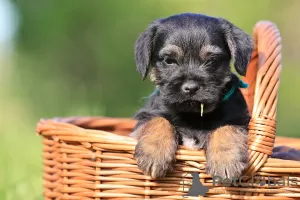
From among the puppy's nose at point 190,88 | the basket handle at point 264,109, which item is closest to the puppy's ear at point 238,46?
the basket handle at point 264,109

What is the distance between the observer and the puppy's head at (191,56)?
9.85 feet

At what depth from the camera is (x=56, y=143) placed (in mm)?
3129

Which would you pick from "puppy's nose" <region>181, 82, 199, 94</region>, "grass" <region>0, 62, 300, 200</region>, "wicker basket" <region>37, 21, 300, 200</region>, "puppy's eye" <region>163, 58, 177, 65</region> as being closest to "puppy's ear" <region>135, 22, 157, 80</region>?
"puppy's eye" <region>163, 58, 177, 65</region>

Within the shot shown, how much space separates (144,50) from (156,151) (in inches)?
32.6

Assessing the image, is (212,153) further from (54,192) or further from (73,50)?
(73,50)

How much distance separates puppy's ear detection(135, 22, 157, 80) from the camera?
3.25m

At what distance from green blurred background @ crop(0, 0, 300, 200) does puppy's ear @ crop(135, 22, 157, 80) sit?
12.6ft

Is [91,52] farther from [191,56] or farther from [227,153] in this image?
[227,153]

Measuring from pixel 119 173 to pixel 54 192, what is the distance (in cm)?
66

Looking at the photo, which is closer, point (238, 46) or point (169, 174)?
point (169, 174)

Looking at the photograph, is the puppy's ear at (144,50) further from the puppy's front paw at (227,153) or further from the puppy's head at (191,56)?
the puppy's front paw at (227,153)

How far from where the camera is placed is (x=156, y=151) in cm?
274

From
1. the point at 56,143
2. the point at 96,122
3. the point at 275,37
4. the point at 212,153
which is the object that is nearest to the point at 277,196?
the point at 212,153

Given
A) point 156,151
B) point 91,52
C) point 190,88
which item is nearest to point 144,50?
point 190,88
